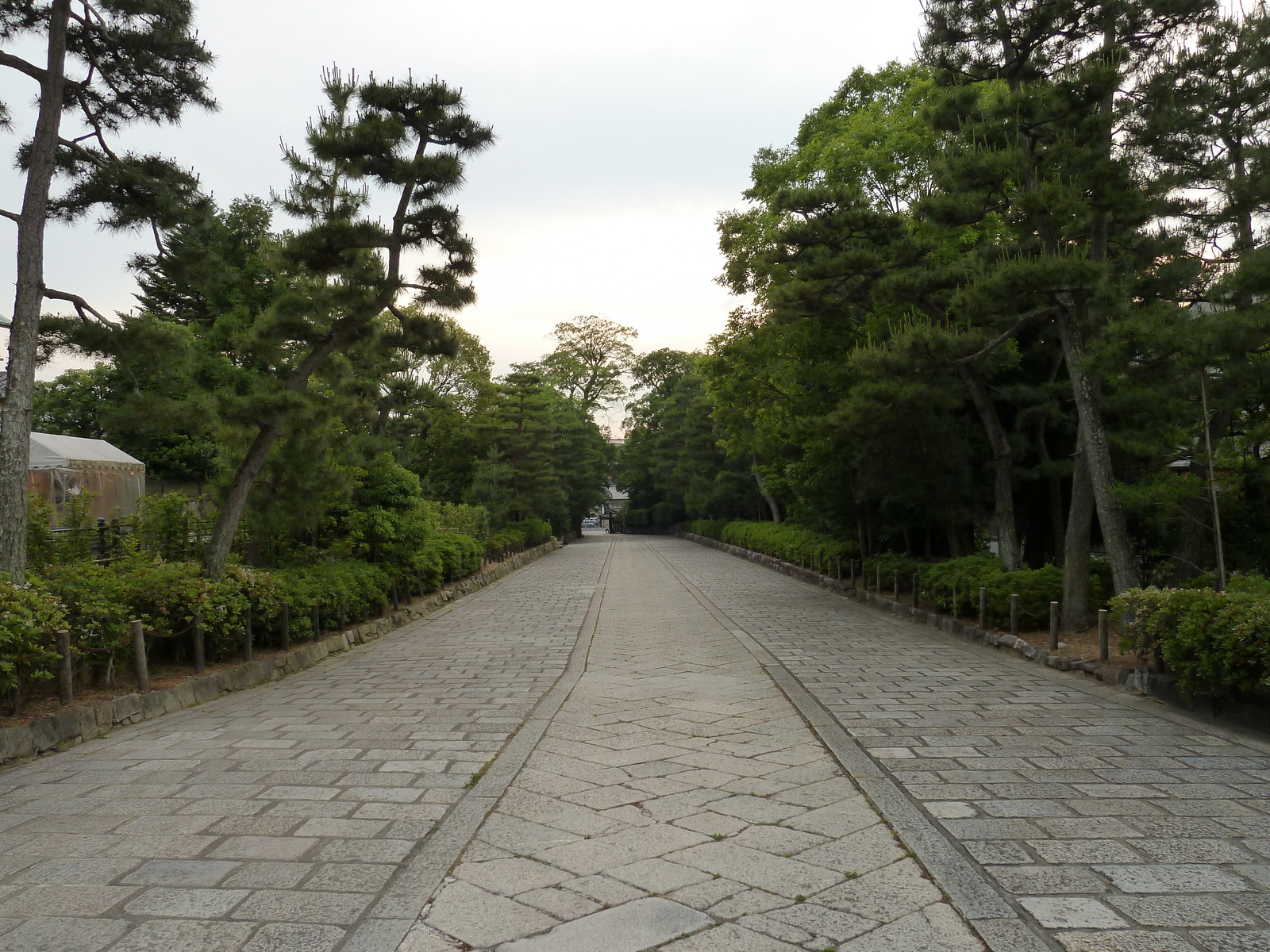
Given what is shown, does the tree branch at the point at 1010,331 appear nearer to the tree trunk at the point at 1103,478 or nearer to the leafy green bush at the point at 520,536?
the tree trunk at the point at 1103,478

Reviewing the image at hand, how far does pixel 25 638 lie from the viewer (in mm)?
5895

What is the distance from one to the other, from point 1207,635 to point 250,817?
6.56 m

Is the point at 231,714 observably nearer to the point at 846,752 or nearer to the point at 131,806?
the point at 131,806

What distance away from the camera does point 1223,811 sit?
14.8 ft

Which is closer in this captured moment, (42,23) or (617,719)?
(617,719)

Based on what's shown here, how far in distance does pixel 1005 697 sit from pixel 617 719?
347 cm

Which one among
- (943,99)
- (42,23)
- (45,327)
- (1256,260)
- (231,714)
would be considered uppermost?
(943,99)

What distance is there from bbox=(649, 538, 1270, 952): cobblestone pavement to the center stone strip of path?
1.49 ft

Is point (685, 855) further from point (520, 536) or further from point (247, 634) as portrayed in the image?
point (520, 536)

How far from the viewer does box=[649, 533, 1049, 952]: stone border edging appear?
3188mm

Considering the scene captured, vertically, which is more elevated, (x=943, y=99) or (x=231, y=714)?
(x=943, y=99)

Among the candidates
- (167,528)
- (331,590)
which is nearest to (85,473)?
(167,528)

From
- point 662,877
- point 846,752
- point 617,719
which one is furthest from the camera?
point 617,719

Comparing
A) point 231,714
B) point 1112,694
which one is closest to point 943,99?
point 1112,694
